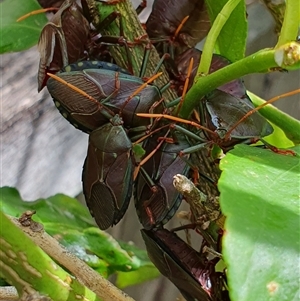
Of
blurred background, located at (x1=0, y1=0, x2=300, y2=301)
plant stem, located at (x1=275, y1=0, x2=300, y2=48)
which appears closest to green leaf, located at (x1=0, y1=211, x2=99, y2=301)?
plant stem, located at (x1=275, y1=0, x2=300, y2=48)

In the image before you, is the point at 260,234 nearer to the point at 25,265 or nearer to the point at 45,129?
the point at 25,265

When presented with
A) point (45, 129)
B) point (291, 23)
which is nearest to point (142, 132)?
point (291, 23)

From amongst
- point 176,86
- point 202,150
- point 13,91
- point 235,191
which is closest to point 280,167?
point 235,191

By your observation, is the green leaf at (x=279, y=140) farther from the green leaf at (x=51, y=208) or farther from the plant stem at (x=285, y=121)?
the green leaf at (x=51, y=208)

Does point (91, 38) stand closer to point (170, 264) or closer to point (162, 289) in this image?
point (170, 264)

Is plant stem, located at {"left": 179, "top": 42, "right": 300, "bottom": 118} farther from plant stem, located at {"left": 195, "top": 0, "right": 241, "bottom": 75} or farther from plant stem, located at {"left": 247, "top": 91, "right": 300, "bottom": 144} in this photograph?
plant stem, located at {"left": 247, "top": 91, "right": 300, "bottom": 144}

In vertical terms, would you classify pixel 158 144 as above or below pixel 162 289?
above

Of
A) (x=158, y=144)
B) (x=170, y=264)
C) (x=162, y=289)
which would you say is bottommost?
(x=162, y=289)
